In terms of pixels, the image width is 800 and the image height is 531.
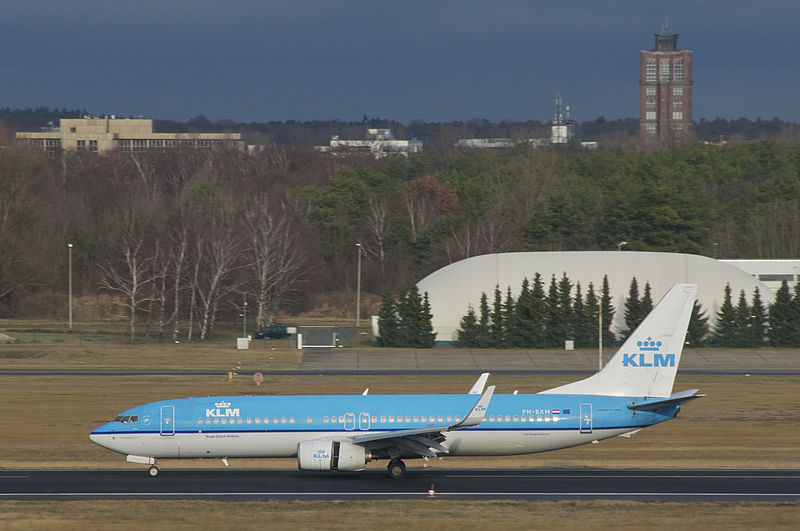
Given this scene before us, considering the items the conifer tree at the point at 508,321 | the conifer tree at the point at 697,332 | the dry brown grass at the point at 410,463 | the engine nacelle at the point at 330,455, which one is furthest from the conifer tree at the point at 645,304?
the engine nacelle at the point at 330,455

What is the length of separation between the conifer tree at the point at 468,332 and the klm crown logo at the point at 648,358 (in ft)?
161

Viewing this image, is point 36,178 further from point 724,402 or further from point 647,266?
point 724,402

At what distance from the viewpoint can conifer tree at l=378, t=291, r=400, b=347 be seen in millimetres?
85750

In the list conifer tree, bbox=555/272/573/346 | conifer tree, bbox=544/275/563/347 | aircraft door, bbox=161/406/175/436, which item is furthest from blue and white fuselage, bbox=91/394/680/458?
conifer tree, bbox=555/272/573/346

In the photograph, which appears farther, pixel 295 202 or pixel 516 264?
pixel 295 202

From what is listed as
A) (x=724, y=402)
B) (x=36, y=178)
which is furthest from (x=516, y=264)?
(x=36, y=178)

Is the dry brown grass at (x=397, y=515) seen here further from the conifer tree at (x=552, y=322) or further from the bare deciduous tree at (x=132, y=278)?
the bare deciduous tree at (x=132, y=278)

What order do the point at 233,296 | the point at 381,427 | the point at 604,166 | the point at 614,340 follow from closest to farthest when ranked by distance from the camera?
the point at 381,427 → the point at 614,340 → the point at 233,296 → the point at 604,166

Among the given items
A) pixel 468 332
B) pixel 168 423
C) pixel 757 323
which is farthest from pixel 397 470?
pixel 757 323

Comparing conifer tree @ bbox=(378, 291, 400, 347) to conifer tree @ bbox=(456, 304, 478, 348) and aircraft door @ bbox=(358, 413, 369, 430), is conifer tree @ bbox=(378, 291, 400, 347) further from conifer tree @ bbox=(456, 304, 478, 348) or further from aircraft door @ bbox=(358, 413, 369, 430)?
aircraft door @ bbox=(358, 413, 369, 430)

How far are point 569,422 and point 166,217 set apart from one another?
99.8 m

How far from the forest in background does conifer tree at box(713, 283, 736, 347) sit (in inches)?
1077

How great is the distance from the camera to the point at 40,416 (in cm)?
4934

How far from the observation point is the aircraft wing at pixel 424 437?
107ft
